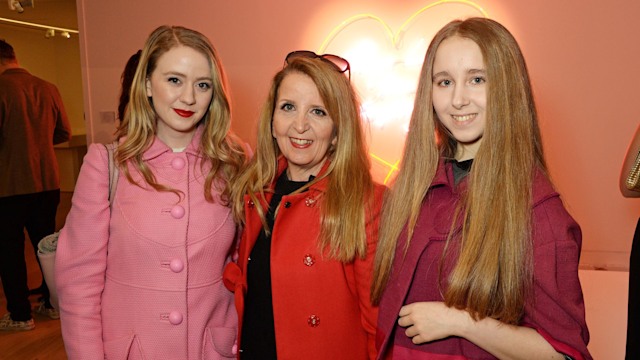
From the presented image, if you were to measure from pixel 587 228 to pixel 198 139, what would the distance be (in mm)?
3440

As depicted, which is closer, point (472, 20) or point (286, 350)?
point (472, 20)

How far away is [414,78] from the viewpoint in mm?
4305

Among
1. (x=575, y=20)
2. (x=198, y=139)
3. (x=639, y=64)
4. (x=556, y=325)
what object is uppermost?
(x=575, y=20)

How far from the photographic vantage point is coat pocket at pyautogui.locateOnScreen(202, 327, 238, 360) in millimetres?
1793

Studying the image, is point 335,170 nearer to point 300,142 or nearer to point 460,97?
point 300,142

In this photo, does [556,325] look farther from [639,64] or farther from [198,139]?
[639,64]

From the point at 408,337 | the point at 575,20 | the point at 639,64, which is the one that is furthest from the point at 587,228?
the point at 408,337

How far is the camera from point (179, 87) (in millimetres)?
1839

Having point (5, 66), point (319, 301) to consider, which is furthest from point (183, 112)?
point (5, 66)

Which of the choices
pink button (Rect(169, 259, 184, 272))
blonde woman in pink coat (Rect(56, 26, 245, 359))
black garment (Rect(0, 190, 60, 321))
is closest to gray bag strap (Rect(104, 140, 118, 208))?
blonde woman in pink coat (Rect(56, 26, 245, 359))

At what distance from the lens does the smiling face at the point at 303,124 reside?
1.79 metres

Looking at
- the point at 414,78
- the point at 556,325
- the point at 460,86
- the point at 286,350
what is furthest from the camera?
the point at 414,78

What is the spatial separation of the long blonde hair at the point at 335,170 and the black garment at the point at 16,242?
9.83ft

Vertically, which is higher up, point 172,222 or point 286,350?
point 172,222
